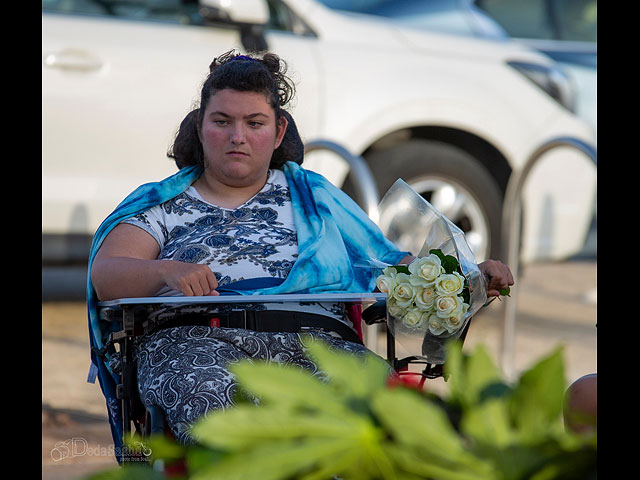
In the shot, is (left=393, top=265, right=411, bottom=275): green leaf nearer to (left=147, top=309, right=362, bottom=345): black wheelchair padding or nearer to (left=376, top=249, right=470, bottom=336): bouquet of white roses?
(left=376, top=249, right=470, bottom=336): bouquet of white roses

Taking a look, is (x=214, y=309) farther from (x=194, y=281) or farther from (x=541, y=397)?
(x=541, y=397)

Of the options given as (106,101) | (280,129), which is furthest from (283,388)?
(106,101)

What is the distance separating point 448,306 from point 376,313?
1.36 ft

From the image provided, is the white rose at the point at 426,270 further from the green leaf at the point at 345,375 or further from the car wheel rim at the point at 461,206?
the car wheel rim at the point at 461,206

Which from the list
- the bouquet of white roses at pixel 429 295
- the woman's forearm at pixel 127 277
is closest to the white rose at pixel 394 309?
the bouquet of white roses at pixel 429 295

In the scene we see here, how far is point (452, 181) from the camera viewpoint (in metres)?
5.65

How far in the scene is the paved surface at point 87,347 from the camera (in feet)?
12.6

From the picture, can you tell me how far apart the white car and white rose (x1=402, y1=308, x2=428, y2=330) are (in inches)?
109

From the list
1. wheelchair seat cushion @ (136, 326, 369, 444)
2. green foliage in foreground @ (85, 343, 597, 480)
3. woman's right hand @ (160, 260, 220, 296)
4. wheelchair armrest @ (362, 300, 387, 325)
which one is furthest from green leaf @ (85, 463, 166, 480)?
wheelchair armrest @ (362, 300, 387, 325)

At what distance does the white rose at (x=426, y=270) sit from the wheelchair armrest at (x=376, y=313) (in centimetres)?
26

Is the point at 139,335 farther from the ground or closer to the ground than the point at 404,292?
closer to the ground
